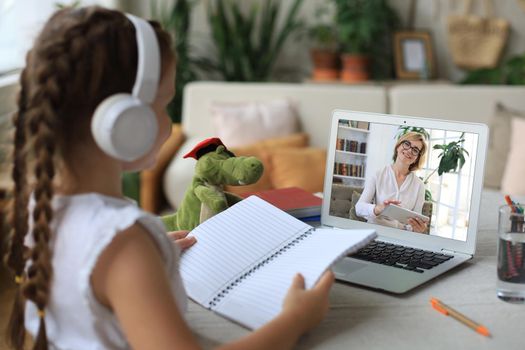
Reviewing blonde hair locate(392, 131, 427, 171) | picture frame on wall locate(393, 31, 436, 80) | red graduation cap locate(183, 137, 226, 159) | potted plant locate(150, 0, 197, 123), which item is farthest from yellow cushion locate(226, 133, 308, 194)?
blonde hair locate(392, 131, 427, 171)

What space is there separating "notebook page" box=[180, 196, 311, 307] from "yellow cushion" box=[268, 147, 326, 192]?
5.74ft

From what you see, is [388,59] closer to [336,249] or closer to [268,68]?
[268,68]

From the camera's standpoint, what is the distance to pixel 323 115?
3434 mm

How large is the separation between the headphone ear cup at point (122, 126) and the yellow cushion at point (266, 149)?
2.02 meters

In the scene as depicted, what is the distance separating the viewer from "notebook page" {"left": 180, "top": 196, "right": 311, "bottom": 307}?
3.73ft

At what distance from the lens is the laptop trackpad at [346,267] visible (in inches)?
48.7

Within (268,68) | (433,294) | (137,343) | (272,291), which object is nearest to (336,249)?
(272,291)

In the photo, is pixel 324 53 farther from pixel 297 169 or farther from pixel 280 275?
pixel 280 275

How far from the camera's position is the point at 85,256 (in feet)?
2.73

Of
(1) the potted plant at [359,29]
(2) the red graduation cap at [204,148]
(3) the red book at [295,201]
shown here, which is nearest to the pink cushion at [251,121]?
(1) the potted plant at [359,29]

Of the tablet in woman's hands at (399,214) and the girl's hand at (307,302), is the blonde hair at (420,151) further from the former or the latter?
the girl's hand at (307,302)

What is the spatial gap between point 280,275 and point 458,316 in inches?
10.7

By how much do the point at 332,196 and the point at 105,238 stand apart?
72 cm

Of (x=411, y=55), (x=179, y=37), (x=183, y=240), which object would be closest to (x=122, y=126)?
(x=183, y=240)
